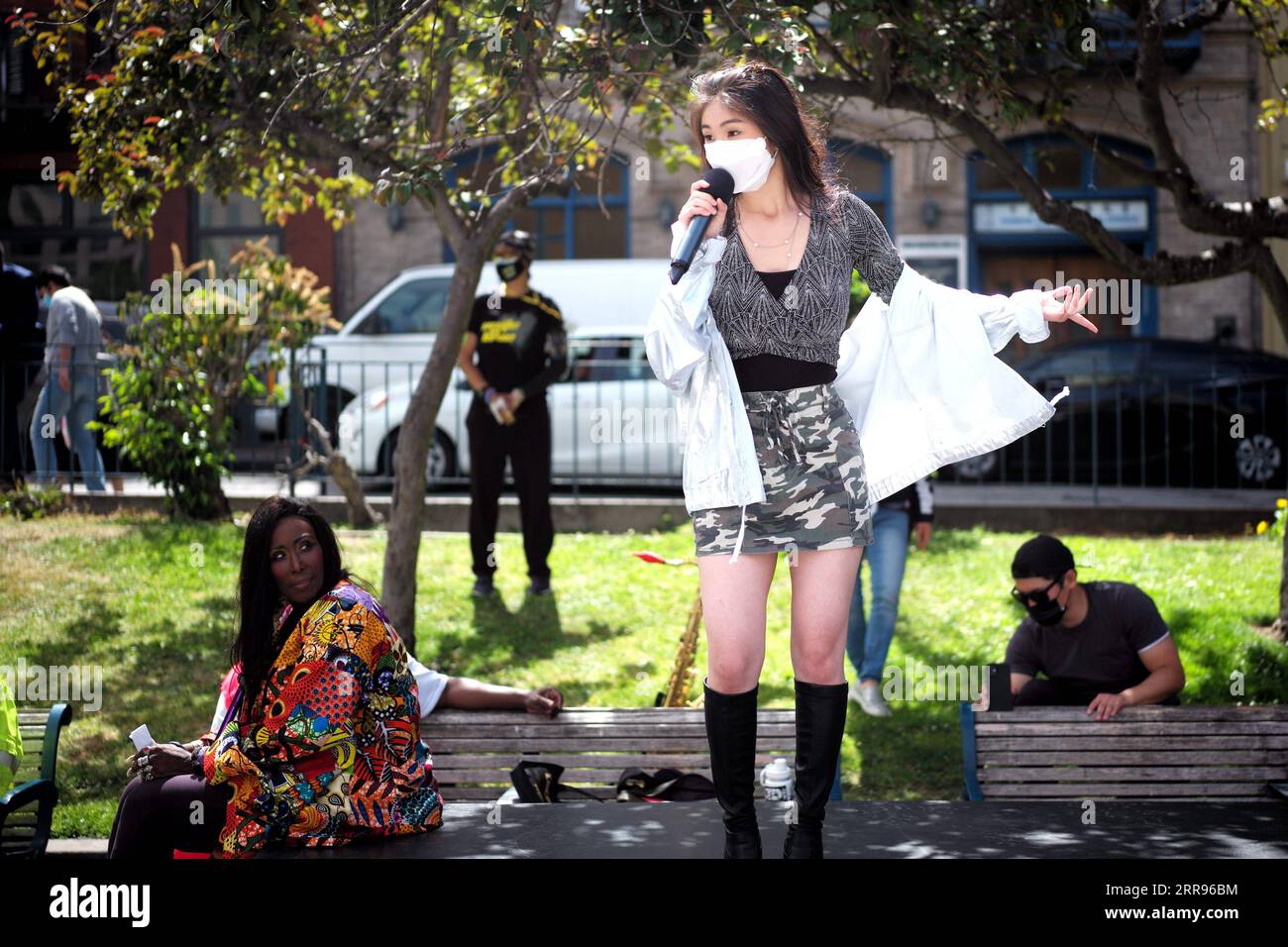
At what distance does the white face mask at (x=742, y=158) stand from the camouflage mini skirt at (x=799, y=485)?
0.55 m

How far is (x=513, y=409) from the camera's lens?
9.21 metres

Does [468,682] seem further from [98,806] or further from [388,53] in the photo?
[388,53]

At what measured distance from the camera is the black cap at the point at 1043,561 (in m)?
5.90

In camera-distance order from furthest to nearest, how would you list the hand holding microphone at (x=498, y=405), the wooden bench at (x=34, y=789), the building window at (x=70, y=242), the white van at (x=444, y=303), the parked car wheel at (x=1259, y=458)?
the building window at (x=70, y=242), the white van at (x=444, y=303), the parked car wheel at (x=1259, y=458), the hand holding microphone at (x=498, y=405), the wooden bench at (x=34, y=789)

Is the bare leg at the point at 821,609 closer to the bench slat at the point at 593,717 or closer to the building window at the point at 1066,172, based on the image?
the bench slat at the point at 593,717

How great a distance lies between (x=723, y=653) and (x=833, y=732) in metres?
0.36

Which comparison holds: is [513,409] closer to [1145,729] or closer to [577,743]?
[577,743]

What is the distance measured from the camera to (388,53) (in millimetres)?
7125

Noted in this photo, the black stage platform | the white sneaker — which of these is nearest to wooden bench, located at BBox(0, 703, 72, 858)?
the black stage platform

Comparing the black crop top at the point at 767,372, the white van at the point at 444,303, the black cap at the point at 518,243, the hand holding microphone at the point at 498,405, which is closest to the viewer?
the black crop top at the point at 767,372

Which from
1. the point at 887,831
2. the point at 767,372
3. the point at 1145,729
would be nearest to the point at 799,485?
the point at 767,372

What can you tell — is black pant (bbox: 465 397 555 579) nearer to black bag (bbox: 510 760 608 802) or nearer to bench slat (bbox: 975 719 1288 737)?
black bag (bbox: 510 760 608 802)

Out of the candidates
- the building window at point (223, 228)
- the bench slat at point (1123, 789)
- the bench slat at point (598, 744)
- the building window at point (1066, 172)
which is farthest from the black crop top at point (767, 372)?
the building window at point (223, 228)

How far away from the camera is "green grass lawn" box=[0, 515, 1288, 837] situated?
7.28 meters
